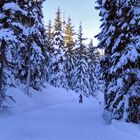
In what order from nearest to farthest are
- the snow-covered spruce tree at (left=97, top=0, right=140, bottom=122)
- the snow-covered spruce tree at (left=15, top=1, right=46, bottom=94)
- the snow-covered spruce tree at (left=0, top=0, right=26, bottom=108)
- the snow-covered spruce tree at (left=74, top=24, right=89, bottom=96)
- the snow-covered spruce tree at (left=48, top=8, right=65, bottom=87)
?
1. the snow-covered spruce tree at (left=97, top=0, right=140, bottom=122)
2. the snow-covered spruce tree at (left=0, top=0, right=26, bottom=108)
3. the snow-covered spruce tree at (left=15, top=1, right=46, bottom=94)
4. the snow-covered spruce tree at (left=48, top=8, right=65, bottom=87)
5. the snow-covered spruce tree at (left=74, top=24, right=89, bottom=96)

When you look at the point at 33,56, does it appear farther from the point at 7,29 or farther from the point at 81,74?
the point at 81,74

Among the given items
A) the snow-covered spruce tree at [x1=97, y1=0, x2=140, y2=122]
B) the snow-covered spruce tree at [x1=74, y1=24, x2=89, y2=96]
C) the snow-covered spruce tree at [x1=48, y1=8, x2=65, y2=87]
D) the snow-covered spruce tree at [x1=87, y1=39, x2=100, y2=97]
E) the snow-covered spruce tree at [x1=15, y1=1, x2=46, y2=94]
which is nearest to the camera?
the snow-covered spruce tree at [x1=97, y1=0, x2=140, y2=122]

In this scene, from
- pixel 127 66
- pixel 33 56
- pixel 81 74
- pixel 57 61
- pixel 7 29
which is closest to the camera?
pixel 127 66

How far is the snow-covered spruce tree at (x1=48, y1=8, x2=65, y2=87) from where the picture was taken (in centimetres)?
5691

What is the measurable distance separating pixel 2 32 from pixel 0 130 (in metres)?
6.97

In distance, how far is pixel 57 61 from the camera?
187 ft

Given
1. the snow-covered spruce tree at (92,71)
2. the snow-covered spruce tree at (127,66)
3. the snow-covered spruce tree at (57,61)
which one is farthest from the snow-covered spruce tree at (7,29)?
the snow-covered spruce tree at (92,71)

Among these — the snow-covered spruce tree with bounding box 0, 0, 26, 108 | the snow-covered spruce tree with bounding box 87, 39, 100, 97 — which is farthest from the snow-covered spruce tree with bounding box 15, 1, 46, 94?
the snow-covered spruce tree with bounding box 87, 39, 100, 97

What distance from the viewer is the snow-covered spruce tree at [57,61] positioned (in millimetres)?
56906

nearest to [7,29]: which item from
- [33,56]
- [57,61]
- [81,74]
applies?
[33,56]

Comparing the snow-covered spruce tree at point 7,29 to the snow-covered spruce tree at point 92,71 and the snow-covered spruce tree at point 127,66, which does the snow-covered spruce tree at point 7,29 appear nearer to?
the snow-covered spruce tree at point 127,66

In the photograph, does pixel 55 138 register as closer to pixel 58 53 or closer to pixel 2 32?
pixel 2 32

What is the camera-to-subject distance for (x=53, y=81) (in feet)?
189

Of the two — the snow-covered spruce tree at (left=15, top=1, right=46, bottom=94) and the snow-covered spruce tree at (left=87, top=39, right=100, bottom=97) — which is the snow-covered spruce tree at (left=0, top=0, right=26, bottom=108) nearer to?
the snow-covered spruce tree at (left=15, top=1, right=46, bottom=94)
